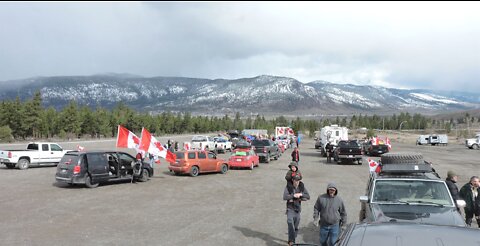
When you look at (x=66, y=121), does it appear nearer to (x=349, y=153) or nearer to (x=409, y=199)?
(x=349, y=153)

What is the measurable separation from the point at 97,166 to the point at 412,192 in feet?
46.4

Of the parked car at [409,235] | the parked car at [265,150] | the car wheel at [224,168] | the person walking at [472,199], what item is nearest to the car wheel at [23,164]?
the car wheel at [224,168]

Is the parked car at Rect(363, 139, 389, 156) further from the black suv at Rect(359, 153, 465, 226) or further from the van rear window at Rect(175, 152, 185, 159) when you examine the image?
the black suv at Rect(359, 153, 465, 226)

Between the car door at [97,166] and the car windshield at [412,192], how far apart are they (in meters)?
13.4

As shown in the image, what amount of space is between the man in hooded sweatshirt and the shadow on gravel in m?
1.90

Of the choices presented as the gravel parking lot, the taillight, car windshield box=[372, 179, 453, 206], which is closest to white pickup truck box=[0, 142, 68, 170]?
the gravel parking lot

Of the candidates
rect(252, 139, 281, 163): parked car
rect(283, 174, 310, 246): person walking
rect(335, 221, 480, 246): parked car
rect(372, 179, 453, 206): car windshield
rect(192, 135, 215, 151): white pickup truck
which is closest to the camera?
rect(335, 221, 480, 246): parked car

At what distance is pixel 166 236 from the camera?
33.3 ft

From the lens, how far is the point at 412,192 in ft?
28.8

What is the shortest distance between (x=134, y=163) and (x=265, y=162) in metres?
15.4

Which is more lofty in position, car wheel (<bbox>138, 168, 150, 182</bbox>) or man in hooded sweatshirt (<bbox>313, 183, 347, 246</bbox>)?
man in hooded sweatshirt (<bbox>313, 183, 347, 246</bbox>)

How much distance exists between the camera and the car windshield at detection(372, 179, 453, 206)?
27.9 feet

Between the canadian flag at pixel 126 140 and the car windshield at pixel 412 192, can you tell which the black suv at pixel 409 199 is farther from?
the canadian flag at pixel 126 140

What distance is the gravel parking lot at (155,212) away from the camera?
1003 centimetres
